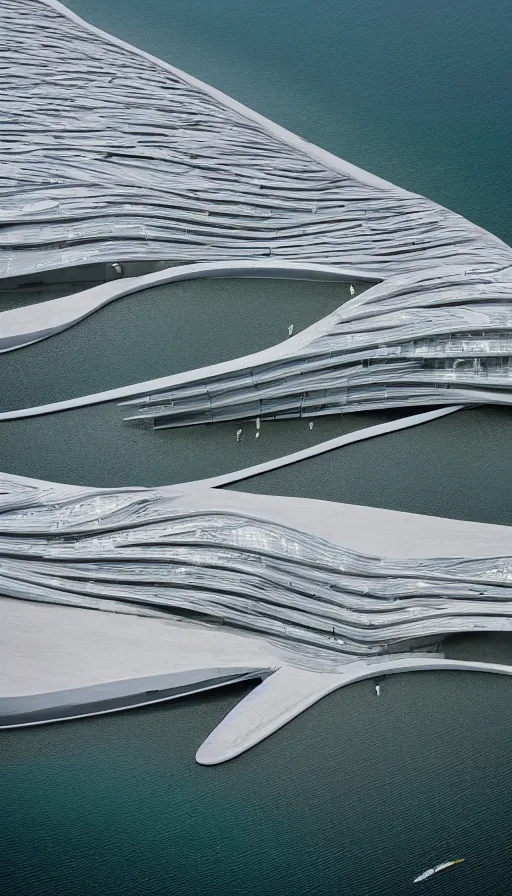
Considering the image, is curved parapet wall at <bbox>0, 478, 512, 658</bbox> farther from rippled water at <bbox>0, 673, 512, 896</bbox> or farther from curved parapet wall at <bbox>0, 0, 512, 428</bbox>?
curved parapet wall at <bbox>0, 0, 512, 428</bbox>

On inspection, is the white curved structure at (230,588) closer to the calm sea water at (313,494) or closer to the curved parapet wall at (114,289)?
the calm sea water at (313,494)

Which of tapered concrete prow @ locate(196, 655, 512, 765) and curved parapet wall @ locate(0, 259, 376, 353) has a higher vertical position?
curved parapet wall @ locate(0, 259, 376, 353)

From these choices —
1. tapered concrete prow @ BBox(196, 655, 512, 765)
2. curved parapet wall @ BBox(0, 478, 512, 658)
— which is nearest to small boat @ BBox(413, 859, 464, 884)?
tapered concrete prow @ BBox(196, 655, 512, 765)

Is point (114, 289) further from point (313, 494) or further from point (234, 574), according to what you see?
point (234, 574)

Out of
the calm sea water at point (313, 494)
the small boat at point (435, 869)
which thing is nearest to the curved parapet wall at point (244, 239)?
the calm sea water at point (313, 494)

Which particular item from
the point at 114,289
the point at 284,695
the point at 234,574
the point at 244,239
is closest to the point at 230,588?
the point at 234,574

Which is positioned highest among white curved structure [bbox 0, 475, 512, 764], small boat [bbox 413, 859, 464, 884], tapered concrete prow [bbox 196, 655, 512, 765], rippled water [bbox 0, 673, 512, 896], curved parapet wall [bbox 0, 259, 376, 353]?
curved parapet wall [bbox 0, 259, 376, 353]

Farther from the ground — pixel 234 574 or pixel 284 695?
pixel 234 574

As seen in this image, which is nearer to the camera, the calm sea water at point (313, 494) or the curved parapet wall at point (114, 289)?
the calm sea water at point (313, 494)
